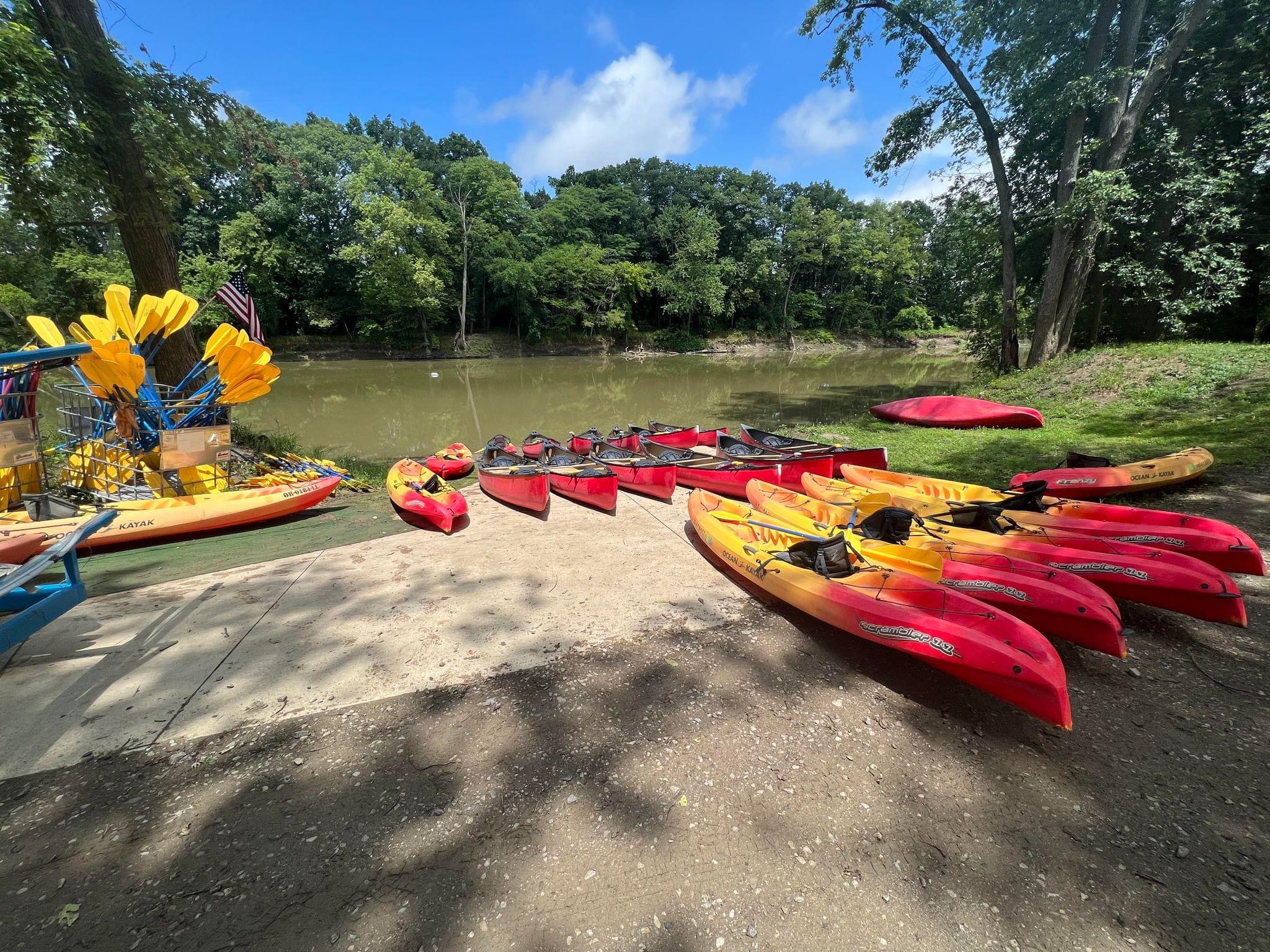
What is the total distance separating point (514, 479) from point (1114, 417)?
12.1 m

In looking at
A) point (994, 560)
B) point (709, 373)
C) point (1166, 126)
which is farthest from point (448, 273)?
point (994, 560)

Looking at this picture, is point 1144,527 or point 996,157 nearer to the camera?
point 1144,527

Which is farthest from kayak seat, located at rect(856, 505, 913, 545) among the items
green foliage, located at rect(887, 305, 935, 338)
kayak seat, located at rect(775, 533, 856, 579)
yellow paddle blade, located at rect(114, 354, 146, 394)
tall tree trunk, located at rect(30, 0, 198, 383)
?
green foliage, located at rect(887, 305, 935, 338)

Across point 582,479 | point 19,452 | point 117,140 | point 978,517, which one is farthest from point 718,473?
point 117,140

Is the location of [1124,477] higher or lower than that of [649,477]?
higher

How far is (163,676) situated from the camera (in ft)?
10.1

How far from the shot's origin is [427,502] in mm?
6586

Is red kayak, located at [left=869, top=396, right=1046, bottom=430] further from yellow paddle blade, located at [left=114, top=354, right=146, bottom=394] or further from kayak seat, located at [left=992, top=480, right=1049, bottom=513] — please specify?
yellow paddle blade, located at [left=114, top=354, right=146, bottom=394]

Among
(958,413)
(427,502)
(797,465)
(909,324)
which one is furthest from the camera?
(909,324)

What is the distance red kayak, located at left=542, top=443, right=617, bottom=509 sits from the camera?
732cm

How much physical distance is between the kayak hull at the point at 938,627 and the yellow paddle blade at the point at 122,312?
7.85 meters

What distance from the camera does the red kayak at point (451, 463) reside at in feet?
31.8

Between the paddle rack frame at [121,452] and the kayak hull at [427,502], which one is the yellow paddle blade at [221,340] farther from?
the kayak hull at [427,502]

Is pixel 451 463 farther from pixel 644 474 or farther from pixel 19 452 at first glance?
pixel 19 452
